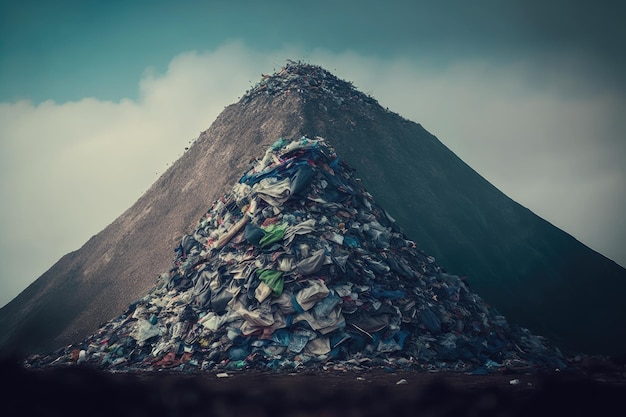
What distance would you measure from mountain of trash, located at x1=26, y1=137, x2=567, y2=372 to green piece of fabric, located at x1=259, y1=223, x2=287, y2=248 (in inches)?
0.9

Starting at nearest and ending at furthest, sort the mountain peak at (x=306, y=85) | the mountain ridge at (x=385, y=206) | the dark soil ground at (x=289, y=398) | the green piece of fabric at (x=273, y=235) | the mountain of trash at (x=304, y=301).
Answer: the dark soil ground at (x=289, y=398) → the mountain of trash at (x=304, y=301) → the green piece of fabric at (x=273, y=235) → the mountain ridge at (x=385, y=206) → the mountain peak at (x=306, y=85)

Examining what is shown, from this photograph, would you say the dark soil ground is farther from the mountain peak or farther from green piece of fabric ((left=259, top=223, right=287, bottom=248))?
the mountain peak

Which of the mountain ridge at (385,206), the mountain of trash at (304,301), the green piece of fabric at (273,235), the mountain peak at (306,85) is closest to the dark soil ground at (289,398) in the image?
the mountain of trash at (304,301)

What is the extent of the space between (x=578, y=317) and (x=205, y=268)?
14240 millimetres

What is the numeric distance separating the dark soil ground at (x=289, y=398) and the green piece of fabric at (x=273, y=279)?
7.83ft

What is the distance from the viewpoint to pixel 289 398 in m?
4.86

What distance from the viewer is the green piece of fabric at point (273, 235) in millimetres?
9639

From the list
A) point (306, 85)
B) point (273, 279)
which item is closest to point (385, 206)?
point (306, 85)

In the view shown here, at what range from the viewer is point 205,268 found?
1058 centimetres

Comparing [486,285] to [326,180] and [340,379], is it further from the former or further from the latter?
[340,379]

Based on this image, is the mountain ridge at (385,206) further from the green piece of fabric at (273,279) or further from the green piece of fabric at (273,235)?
the green piece of fabric at (273,279)

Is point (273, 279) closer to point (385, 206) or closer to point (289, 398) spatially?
point (289, 398)

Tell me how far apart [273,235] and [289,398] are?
5101 millimetres

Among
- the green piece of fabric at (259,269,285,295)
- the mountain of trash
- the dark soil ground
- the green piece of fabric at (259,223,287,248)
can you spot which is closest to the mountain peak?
the mountain of trash
